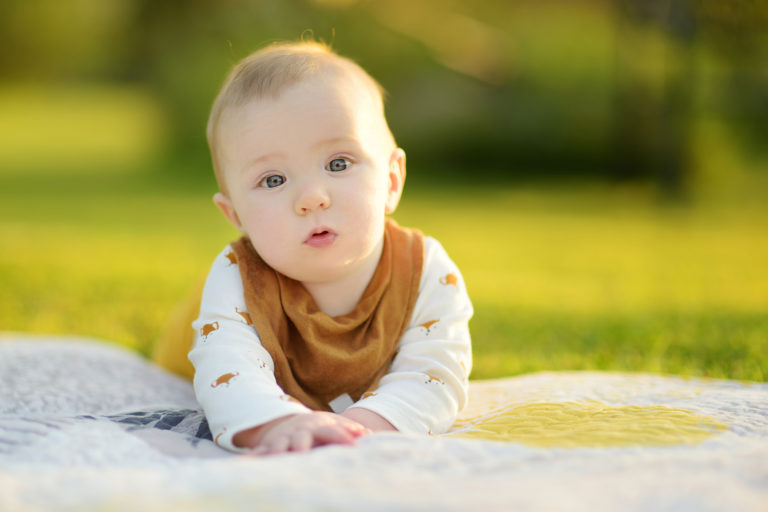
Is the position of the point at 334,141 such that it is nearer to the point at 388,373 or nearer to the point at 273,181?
the point at 273,181

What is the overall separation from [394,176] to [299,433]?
74 cm

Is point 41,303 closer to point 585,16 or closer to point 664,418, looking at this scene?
point 664,418

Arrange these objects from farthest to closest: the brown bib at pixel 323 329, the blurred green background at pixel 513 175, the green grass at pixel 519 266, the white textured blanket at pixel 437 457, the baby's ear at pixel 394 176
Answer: the blurred green background at pixel 513 175 → the green grass at pixel 519 266 → the baby's ear at pixel 394 176 → the brown bib at pixel 323 329 → the white textured blanket at pixel 437 457

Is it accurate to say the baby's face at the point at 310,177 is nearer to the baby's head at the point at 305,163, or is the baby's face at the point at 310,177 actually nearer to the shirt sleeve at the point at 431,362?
the baby's head at the point at 305,163

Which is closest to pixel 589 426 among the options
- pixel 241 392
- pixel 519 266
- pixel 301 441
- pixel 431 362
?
pixel 431 362

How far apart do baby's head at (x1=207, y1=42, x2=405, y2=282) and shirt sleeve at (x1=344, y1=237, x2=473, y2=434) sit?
0.71ft

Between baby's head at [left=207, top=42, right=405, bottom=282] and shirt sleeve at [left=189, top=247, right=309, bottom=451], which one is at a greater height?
baby's head at [left=207, top=42, right=405, bottom=282]

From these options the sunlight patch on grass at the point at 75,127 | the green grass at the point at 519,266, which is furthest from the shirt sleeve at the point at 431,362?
the sunlight patch on grass at the point at 75,127

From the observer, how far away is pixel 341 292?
1.93 metres

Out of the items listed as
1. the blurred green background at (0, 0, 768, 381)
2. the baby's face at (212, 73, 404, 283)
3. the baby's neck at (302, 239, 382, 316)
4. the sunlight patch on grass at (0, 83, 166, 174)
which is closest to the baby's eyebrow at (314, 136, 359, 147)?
the baby's face at (212, 73, 404, 283)

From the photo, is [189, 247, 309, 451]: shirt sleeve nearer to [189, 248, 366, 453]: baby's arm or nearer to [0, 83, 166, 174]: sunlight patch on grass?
[189, 248, 366, 453]: baby's arm

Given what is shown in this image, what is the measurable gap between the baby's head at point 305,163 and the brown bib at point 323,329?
89mm

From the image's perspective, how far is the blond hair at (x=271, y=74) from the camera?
1793 millimetres

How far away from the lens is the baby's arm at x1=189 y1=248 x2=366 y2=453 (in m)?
1.49
